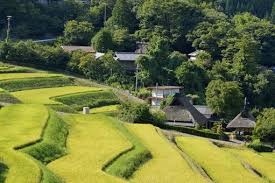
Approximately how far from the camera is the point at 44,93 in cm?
5234

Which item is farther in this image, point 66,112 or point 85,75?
point 85,75

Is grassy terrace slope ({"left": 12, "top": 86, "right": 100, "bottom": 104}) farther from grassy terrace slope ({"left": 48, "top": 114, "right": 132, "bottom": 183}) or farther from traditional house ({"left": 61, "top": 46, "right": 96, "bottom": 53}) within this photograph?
traditional house ({"left": 61, "top": 46, "right": 96, "bottom": 53})

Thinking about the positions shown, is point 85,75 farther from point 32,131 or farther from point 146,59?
point 32,131

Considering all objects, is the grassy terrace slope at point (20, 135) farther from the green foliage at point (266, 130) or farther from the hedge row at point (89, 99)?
the green foliage at point (266, 130)

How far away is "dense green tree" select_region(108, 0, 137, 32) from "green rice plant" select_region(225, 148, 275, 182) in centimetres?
4827

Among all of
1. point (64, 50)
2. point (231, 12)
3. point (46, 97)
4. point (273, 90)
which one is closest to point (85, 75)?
point (64, 50)

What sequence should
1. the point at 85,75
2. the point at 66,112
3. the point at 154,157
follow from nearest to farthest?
1. the point at 154,157
2. the point at 66,112
3. the point at 85,75

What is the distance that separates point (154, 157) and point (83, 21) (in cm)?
5496

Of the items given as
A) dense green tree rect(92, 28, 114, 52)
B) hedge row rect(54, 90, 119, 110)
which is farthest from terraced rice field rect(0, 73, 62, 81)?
dense green tree rect(92, 28, 114, 52)

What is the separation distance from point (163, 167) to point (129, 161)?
1.55 meters

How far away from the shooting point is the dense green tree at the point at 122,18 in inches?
3410

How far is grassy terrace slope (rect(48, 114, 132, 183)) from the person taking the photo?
23172 mm

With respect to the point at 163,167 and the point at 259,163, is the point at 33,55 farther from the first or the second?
the point at 163,167

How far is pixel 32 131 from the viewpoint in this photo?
99.5 feet
